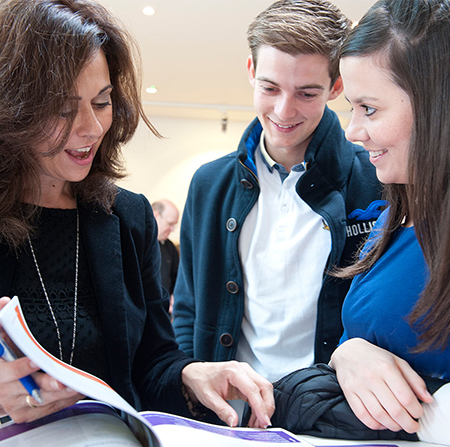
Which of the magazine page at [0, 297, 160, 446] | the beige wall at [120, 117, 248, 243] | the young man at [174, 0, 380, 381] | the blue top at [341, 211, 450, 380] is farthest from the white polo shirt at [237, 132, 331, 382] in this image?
the beige wall at [120, 117, 248, 243]

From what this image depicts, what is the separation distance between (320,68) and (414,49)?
53 centimetres

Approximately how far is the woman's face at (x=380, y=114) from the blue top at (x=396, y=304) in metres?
0.14

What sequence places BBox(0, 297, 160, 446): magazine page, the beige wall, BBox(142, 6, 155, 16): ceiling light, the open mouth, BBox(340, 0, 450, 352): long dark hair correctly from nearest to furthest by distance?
BBox(0, 297, 160, 446): magazine page, BBox(340, 0, 450, 352): long dark hair, the open mouth, BBox(142, 6, 155, 16): ceiling light, the beige wall

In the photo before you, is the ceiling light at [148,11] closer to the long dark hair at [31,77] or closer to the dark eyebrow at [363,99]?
the long dark hair at [31,77]

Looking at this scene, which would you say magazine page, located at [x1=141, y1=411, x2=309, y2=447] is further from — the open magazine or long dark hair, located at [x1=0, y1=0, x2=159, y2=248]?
long dark hair, located at [x1=0, y1=0, x2=159, y2=248]

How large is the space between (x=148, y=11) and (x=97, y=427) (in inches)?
160

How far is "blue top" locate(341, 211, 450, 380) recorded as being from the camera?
0.80 metres

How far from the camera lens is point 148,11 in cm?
409

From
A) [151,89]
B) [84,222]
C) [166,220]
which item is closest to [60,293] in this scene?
[84,222]

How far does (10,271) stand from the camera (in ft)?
3.04

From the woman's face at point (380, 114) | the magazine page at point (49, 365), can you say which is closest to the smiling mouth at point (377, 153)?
the woman's face at point (380, 114)

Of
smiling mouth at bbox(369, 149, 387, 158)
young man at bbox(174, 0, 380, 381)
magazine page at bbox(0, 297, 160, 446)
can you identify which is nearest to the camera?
magazine page at bbox(0, 297, 160, 446)

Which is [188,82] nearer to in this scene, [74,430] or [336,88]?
[336,88]

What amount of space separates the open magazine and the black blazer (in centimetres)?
27
